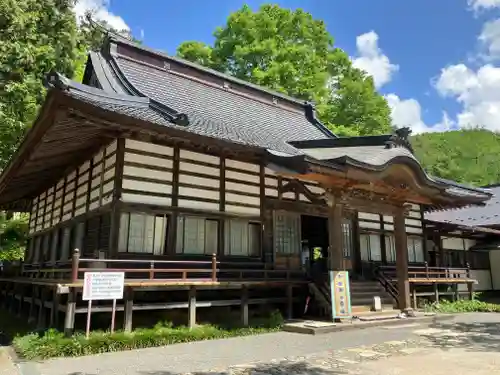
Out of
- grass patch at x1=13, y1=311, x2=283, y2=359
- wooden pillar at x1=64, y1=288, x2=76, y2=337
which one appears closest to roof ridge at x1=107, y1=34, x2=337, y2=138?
wooden pillar at x1=64, y1=288, x2=76, y2=337

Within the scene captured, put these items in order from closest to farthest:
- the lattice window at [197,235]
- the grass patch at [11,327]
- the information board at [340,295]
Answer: the grass patch at [11,327] → the information board at [340,295] → the lattice window at [197,235]

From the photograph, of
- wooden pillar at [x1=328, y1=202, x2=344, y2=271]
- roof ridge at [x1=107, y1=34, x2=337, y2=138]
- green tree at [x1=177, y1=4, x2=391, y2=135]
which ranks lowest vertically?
wooden pillar at [x1=328, y1=202, x2=344, y2=271]

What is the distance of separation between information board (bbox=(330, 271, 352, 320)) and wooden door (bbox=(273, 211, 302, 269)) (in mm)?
2293

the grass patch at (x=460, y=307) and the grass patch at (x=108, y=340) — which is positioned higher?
the grass patch at (x=460, y=307)

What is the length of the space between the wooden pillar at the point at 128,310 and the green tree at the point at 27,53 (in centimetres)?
1193

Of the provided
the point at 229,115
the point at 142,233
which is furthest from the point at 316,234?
the point at 142,233

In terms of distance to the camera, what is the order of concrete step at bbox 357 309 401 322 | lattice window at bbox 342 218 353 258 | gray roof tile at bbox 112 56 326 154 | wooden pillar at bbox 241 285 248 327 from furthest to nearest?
lattice window at bbox 342 218 353 258 → gray roof tile at bbox 112 56 326 154 → concrete step at bbox 357 309 401 322 → wooden pillar at bbox 241 285 248 327

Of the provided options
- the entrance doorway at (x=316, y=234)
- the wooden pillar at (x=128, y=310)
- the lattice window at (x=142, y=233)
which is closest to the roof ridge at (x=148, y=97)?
the lattice window at (x=142, y=233)

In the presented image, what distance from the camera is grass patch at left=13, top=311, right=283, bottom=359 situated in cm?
858

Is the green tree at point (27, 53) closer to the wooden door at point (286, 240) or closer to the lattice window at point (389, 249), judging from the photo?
the wooden door at point (286, 240)

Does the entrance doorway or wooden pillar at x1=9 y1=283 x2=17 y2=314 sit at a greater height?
the entrance doorway

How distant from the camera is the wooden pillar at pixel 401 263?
1431cm

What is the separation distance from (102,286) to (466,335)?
9.27 metres

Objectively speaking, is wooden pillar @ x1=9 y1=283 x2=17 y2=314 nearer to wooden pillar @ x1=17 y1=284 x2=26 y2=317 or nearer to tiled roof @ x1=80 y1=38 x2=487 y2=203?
wooden pillar @ x1=17 y1=284 x2=26 y2=317
